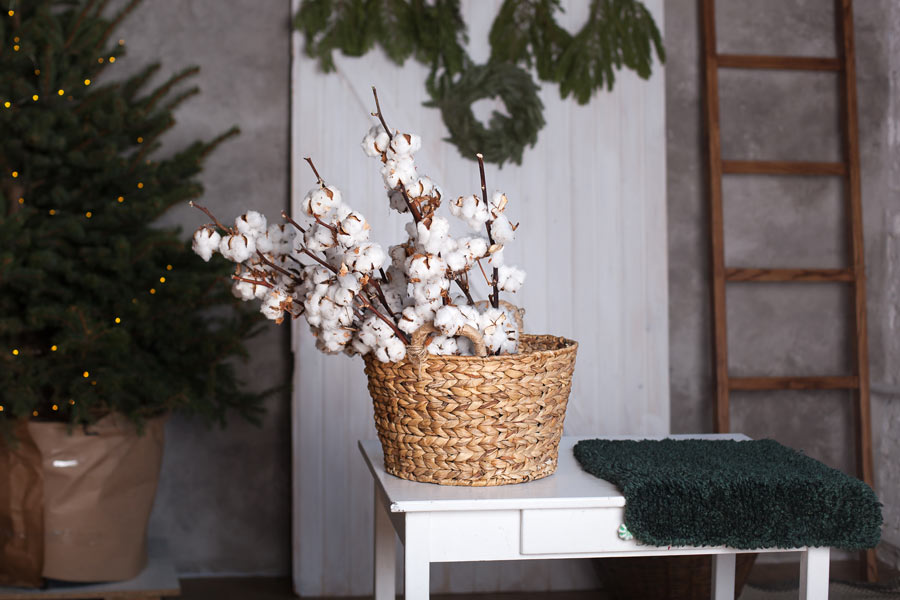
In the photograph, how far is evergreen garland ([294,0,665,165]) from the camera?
10.8 feet

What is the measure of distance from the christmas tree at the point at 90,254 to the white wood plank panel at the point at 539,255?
389mm

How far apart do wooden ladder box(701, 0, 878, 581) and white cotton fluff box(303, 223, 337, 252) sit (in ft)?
7.45

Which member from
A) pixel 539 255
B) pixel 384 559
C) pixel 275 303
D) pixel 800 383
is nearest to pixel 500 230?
pixel 275 303

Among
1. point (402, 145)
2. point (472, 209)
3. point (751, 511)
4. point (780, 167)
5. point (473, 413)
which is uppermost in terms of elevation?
point (780, 167)

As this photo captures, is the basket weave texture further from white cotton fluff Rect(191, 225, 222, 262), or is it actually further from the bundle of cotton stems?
white cotton fluff Rect(191, 225, 222, 262)

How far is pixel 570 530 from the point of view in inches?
59.1

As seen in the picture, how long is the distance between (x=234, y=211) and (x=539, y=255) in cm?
117

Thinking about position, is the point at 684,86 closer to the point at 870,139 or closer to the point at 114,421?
the point at 870,139

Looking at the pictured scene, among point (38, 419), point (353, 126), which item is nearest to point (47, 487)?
point (38, 419)

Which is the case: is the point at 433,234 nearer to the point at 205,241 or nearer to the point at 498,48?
the point at 205,241

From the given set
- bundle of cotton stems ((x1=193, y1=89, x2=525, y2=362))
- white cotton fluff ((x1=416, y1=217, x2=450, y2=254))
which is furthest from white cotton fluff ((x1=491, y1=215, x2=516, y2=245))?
white cotton fluff ((x1=416, y1=217, x2=450, y2=254))

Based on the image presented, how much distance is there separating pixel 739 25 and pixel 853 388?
1512 mm

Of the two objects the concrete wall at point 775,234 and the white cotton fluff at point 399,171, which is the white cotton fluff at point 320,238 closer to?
the white cotton fluff at point 399,171

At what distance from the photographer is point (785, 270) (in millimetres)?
3469
